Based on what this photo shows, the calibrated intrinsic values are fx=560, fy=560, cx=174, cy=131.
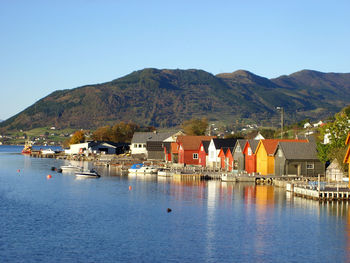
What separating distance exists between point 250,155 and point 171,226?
41.5 m

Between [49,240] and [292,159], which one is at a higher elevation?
[292,159]

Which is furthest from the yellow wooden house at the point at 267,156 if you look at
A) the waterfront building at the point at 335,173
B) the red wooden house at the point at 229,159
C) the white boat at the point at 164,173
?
the white boat at the point at 164,173

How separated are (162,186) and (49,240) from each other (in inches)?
1478

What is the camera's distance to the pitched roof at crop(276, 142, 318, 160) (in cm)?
7788

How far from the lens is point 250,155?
284 feet

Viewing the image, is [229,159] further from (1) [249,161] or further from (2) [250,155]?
(2) [250,155]

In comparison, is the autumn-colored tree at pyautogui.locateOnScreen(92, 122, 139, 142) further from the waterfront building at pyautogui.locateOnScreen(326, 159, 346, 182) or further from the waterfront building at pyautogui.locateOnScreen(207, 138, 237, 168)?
the waterfront building at pyautogui.locateOnScreen(326, 159, 346, 182)

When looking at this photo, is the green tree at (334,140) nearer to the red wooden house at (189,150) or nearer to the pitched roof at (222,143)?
the pitched roof at (222,143)

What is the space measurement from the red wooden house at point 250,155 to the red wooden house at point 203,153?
17910 mm

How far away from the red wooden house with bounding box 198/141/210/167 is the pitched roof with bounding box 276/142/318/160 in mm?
28245

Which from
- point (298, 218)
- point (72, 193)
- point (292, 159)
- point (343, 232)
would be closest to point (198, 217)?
point (298, 218)

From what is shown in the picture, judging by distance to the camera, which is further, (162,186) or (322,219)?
(162,186)

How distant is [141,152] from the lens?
14875cm

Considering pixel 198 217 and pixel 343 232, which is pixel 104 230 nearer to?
pixel 198 217
